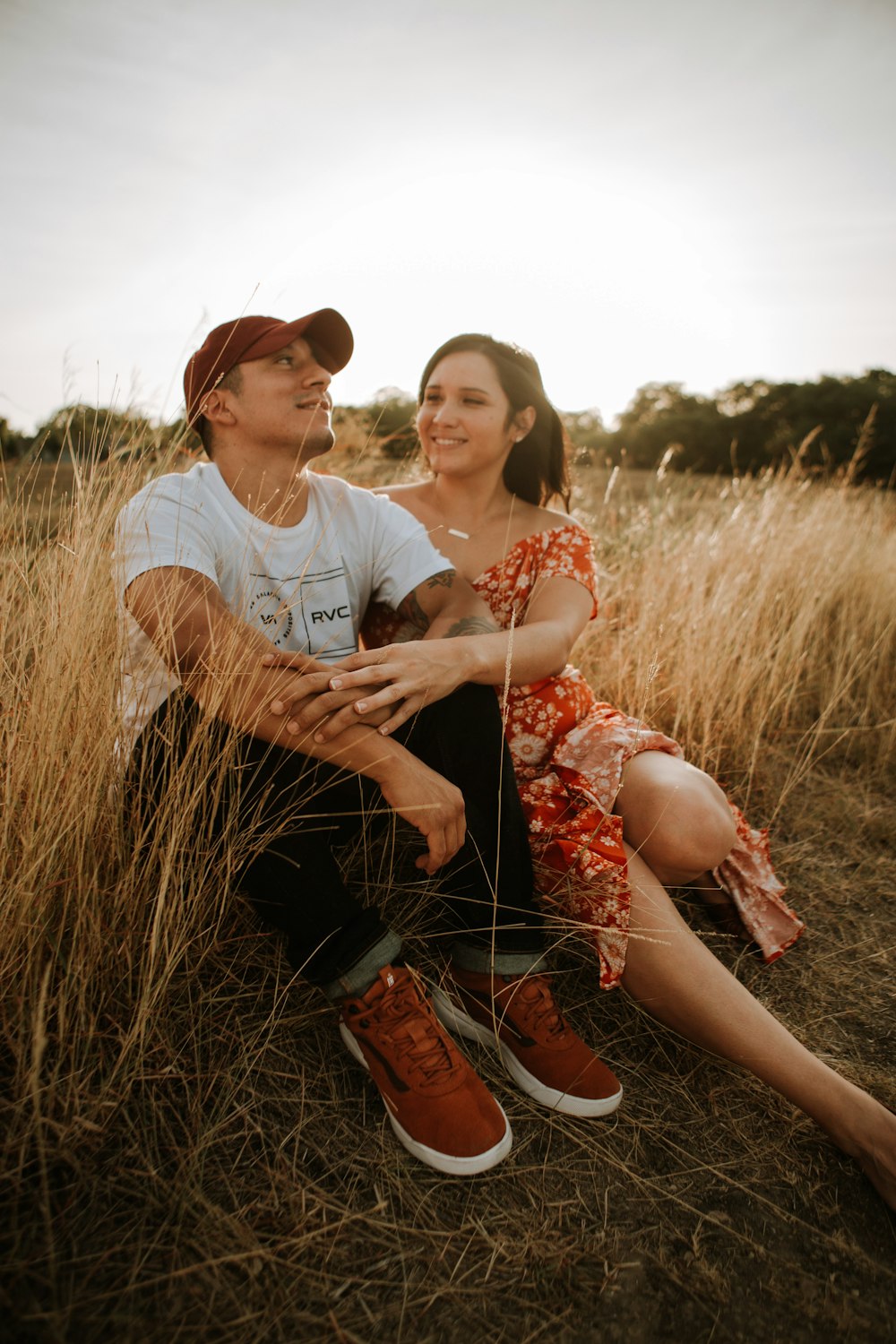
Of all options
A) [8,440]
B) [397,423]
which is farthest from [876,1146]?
[8,440]

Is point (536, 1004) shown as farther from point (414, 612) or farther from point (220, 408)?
point (220, 408)

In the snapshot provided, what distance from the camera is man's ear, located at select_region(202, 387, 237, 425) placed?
1.93 m

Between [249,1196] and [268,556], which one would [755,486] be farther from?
[249,1196]

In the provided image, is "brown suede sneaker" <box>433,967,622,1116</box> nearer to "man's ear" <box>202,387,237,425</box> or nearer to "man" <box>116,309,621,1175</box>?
"man" <box>116,309,621,1175</box>

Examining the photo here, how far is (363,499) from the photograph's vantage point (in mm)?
2164

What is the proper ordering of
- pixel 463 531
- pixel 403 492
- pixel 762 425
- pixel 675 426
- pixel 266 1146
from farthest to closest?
pixel 762 425 → pixel 675 426 → pixel 403 492 → pixel 463 531 → pixel 266 1146

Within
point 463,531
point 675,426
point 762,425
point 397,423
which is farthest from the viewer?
point 762,425

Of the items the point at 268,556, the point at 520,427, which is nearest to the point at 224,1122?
the point at 268,556

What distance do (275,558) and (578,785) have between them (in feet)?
3.27

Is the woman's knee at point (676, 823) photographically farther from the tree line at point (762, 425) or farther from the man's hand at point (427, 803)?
the tree line at point (762, 425)

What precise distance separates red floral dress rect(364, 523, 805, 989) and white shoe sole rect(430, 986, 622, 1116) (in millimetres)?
235

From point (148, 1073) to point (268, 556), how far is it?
3.93 ft

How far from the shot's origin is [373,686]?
5.25ft

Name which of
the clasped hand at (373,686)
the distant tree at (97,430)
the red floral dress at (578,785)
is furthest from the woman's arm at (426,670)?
the distant tree at (97,430)
